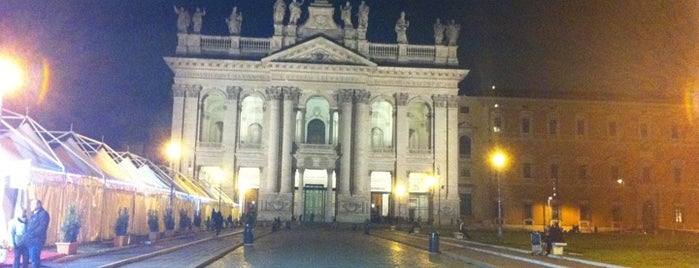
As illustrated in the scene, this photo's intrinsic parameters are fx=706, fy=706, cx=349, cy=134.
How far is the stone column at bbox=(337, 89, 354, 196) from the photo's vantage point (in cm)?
6731

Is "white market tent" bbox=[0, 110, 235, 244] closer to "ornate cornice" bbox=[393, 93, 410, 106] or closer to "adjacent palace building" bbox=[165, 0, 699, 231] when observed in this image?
"adjacent palace building" bbox=[165, 0, 699, 231]

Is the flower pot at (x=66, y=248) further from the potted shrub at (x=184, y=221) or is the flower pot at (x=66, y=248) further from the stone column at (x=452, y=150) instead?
the stone column at (x=452, y=150)

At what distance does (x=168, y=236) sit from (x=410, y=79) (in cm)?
3922

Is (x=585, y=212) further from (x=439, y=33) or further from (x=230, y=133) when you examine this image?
(x=230, y=133)

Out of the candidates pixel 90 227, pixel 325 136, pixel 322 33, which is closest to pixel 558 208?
pixel 325 136

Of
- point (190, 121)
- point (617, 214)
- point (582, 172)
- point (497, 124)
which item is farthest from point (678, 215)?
point (190, 121)

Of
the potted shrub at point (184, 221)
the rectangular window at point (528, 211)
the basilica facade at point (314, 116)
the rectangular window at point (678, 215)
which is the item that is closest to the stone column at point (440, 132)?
the basilica facade at point (314, 116)

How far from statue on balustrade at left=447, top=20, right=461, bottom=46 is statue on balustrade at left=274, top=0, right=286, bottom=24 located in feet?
54.6

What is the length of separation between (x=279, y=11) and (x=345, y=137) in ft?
45.0

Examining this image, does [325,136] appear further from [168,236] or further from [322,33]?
[168,236]

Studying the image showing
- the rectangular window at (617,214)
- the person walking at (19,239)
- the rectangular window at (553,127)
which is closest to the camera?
the person walking at (19,239)

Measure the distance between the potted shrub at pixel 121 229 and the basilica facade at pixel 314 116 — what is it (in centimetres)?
3739

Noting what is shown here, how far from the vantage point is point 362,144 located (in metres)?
67.9

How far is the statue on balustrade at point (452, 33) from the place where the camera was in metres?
70.4
